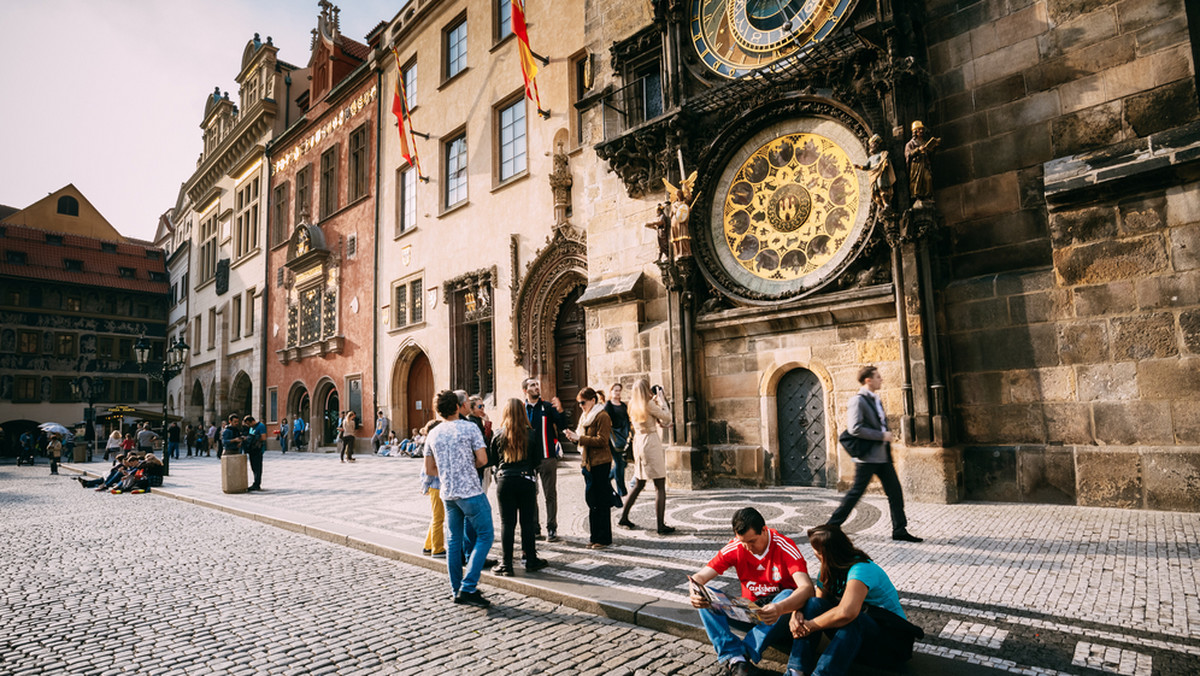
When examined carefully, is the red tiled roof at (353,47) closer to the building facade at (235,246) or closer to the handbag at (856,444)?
the building facade at (235,246)

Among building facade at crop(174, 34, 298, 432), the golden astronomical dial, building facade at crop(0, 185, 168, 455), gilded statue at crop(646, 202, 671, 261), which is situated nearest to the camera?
the golden astronomical dial

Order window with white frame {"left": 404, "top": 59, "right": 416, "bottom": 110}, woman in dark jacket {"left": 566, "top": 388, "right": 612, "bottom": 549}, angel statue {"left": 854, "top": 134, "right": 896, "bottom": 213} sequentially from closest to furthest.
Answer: woman in dark jacket {"left": 566, "top": 388, "right": 612, "bottom": 549}, angel statue {"left": 854, "top": 134, "right": 896, "bottom": 213}, window with white frame {"left": 404, "top": 59, "right": 416, "bottom": 110}

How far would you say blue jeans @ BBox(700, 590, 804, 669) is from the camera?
3.53 meters

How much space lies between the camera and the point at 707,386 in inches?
448

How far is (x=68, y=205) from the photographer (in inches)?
2021

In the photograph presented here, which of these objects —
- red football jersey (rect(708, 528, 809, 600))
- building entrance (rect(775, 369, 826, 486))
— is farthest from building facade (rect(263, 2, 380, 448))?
red football jersey (rect(708, 528, 809, 600))

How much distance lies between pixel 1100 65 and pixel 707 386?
6842 millimetres

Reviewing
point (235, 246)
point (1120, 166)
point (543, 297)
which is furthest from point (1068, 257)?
point (235, 246)

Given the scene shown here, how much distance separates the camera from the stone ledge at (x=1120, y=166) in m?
7.01

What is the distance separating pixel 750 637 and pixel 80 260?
5791 centimetres

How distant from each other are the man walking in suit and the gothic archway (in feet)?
35.3

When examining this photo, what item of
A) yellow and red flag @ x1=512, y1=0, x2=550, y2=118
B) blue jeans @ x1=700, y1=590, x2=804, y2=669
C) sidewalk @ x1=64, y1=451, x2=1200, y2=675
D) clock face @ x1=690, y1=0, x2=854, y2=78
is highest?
yellow and red flag @ x1=512, y1=0, x2=550, y2=118

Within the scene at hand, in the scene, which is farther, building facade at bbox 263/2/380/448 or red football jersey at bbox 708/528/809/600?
building facade at bbox 263/2/380/448

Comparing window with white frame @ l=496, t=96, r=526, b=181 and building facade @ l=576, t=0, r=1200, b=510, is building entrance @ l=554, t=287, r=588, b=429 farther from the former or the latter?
building facade @ l=576, t=0, r=1200, b=510
